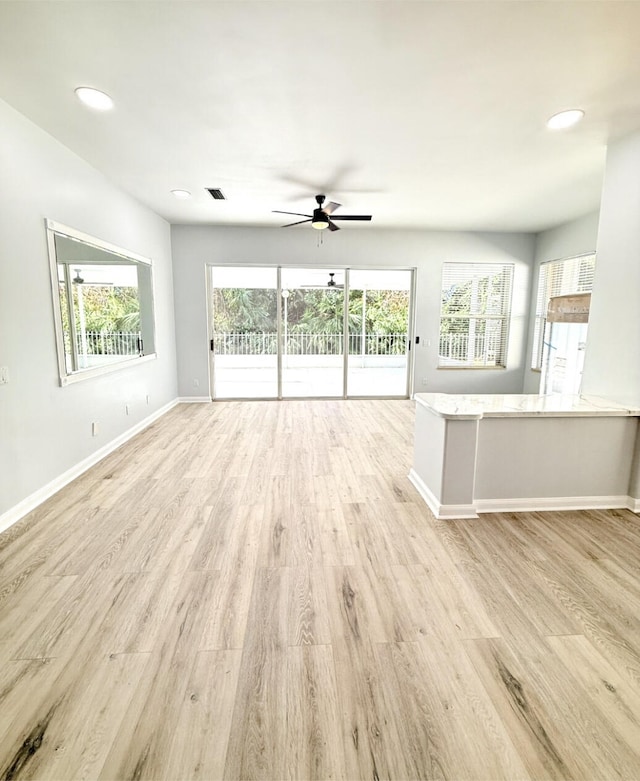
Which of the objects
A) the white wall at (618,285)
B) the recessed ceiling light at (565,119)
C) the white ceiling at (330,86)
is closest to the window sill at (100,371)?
the white ceiling at (330,86)

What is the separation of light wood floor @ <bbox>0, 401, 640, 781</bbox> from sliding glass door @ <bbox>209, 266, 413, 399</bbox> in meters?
3.67

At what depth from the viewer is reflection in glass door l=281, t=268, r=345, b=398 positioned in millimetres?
6301

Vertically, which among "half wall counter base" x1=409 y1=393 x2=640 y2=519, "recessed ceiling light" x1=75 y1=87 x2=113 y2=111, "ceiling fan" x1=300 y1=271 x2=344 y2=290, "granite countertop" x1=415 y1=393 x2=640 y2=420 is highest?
"recessed ceiling light" x1=75 y1=87 x2=113 y2=111

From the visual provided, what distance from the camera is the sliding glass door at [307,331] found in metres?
6.26

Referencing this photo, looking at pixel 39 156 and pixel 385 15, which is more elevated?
pixel 385 15

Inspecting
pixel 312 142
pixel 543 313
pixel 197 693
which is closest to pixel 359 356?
pixel 543 313

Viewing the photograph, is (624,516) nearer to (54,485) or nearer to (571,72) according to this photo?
(571,72)

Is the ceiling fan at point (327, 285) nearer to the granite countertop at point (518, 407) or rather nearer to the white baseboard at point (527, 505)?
the granite countertop at point (518, 407)

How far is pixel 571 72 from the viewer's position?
2.16m

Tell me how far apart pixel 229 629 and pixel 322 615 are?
421 millimetres

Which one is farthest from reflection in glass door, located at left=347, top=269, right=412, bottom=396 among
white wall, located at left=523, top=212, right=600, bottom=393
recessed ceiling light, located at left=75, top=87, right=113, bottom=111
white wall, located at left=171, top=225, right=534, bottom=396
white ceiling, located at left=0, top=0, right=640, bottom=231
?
recessed ceiling light, located at left=75, top=87, right=113, bottom=111

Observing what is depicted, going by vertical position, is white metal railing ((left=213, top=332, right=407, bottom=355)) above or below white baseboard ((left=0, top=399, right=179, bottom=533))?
above

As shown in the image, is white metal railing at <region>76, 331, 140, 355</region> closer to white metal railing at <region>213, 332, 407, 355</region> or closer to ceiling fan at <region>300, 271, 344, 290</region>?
white metal railing at <region>213, 332, 407, 355</region>

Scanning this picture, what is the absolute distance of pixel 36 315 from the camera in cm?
287
